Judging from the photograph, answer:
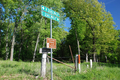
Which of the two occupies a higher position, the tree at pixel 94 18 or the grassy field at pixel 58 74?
the tree at pixel 94 18

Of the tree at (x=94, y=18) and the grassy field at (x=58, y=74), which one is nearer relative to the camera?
the grassy field at (x=58, y=74)

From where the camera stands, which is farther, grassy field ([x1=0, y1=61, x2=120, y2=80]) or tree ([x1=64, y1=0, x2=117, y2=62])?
tree ([x1=64, y1=0, x2=117, y2=62])

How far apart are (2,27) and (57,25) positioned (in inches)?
477

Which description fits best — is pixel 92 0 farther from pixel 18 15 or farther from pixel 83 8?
pixel 18 15

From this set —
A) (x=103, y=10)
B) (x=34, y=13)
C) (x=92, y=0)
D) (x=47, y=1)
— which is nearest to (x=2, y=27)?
(x=34, y=13)

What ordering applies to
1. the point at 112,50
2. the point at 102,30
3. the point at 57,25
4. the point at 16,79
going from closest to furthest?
the point at 16,79, the point at 102,30, the point at 57,25, the point at 112,50

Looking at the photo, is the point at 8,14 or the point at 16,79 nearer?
the point at 16,79

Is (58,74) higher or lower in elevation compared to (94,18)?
lower

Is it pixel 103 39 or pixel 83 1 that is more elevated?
pixel 83 1

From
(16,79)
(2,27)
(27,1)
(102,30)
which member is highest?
(27,1)

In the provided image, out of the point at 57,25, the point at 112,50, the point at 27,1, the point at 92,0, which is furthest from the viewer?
the point at 112,50

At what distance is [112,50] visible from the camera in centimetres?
3312

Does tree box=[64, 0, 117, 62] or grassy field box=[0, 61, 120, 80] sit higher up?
tree box=[64, 0, 117, 62]

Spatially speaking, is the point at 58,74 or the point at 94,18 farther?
the point at 94,18
